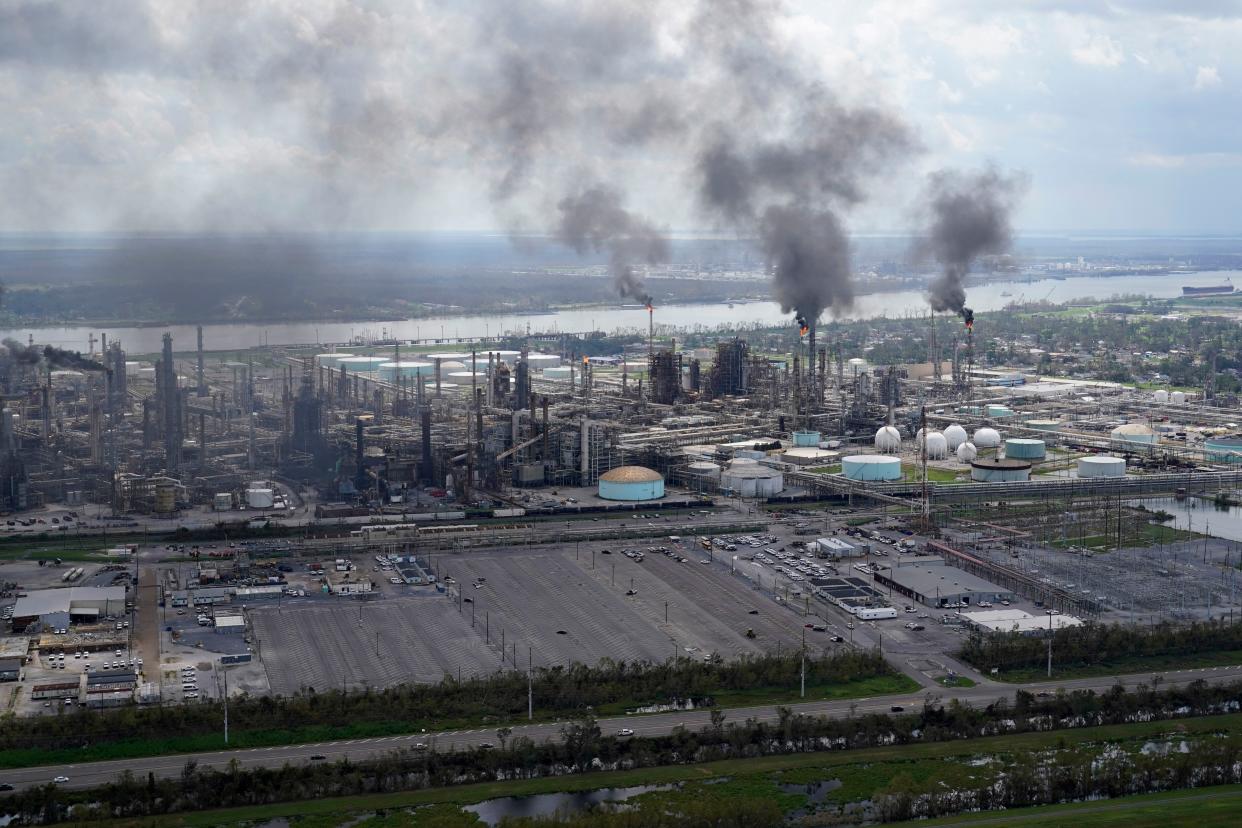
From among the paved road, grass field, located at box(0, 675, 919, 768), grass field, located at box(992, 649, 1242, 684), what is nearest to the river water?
grass field, located at box(0, 675, 919, 768)

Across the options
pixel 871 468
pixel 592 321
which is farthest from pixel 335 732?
pixel 592 321

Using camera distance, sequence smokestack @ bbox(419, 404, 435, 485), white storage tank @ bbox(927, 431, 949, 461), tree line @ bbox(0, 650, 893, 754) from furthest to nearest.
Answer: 1. white storage tank @ bbox(927, 431, 949, 461)
2. smokestack @ bbox(419, 404, 435, 485)
3. tree line @ bbox(0, 650, 893, 754)

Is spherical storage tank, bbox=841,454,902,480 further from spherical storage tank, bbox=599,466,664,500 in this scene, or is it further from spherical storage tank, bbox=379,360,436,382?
spherical storage tank, bbox=379,360,436,382

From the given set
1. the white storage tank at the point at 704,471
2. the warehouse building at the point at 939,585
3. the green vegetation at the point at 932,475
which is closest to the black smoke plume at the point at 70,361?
the white storage tank at the point at 704,471

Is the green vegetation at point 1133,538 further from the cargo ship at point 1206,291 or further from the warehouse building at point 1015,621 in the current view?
the cargo ship at point 1206,291

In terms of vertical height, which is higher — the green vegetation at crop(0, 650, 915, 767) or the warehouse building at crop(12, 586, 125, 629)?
the warehouse building at crop(12, 586, 125, 629)

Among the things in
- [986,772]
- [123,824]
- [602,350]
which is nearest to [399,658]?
[123,824]
